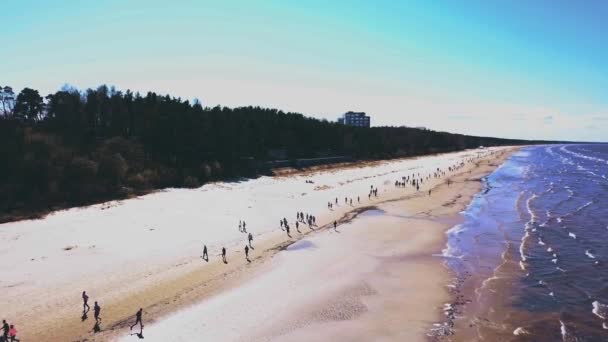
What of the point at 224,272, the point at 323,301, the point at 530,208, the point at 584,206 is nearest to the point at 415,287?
the point at 323,301

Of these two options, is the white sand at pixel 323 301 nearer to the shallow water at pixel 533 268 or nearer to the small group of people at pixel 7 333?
the shallow water at pixel 533 268

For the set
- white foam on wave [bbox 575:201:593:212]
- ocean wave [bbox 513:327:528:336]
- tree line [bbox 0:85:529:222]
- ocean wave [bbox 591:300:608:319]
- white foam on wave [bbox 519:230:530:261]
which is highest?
tree line [bbox 0:85:529:222]

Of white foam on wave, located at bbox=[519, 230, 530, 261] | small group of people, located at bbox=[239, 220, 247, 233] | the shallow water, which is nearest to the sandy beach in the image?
small group of people, located at bbox=[239, 220, 247, 233]

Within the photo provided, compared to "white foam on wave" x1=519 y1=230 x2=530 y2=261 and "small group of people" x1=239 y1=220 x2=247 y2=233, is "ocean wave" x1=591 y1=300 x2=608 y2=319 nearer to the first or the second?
"white foam on wave" x1=519 y1=230 x2=530 y2=261

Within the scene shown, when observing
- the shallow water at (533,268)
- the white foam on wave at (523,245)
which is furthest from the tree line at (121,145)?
the white foam on wave at (523,245)

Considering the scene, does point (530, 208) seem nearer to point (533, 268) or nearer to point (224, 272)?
point (533, 268)
